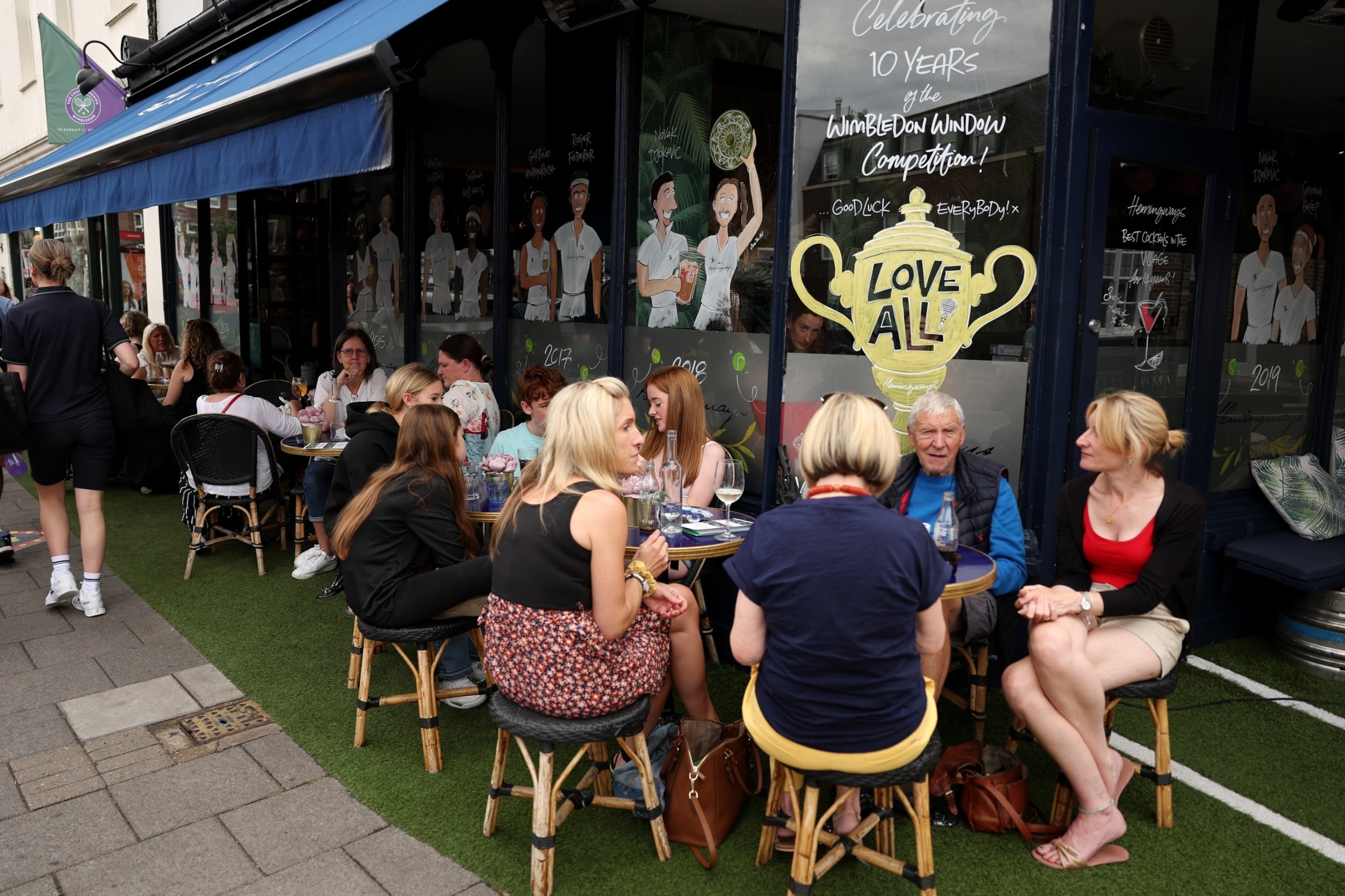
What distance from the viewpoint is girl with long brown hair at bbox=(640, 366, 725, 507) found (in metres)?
4.08

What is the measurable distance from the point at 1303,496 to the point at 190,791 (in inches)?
205

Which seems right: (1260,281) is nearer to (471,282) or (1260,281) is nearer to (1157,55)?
(1157,55)

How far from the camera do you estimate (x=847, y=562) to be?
7.30 feet

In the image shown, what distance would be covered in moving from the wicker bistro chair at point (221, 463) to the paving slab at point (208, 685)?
4.87ft

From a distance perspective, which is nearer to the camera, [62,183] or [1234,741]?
[1234,741]

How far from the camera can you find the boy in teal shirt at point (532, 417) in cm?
461

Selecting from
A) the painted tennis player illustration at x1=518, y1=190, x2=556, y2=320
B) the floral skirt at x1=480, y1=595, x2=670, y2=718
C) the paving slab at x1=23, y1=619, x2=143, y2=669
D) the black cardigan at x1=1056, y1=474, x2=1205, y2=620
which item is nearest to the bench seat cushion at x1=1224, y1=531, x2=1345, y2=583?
the black cardigan at x1=1056, y1=474, x2=1205, y2=620

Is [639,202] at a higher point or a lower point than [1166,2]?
lower

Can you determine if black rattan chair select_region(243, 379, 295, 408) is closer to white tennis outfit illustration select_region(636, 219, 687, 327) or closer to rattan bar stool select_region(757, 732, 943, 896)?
white tennis outfit illustration select_region(636, 219, 687, 327)

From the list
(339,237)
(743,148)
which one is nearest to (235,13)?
(339,237)

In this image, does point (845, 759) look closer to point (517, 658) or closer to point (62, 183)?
point (517, 658)

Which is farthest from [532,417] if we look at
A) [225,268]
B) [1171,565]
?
[225,268]

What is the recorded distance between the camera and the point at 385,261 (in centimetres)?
822

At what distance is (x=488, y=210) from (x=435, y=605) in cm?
431
